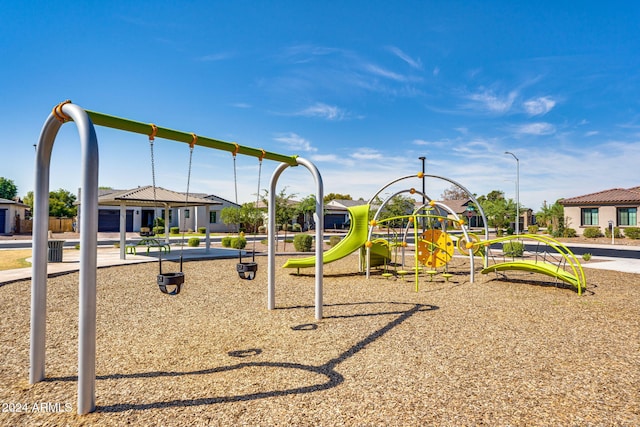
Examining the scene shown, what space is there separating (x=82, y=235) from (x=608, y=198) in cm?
3891

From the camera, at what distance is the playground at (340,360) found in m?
3.46

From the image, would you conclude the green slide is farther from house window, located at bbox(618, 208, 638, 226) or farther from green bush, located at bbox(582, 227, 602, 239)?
house window, located at bbox(618, 208, 638, 226)

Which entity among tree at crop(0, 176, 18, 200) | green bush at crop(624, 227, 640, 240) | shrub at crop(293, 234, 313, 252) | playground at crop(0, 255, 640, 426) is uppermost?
tree at crop(0, 176, 18, 200)

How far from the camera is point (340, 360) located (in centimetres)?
471

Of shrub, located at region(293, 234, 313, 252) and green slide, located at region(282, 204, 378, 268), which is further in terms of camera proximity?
shrub, located at region(293, 234, 313, 252)

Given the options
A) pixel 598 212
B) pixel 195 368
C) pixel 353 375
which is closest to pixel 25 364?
pixel 195 368

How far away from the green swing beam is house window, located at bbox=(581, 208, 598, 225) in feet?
114

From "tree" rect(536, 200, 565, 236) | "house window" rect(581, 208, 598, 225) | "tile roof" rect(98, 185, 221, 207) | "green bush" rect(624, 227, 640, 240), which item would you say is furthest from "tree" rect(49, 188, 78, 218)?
"green bush" rect(624, 227, 640, 240)

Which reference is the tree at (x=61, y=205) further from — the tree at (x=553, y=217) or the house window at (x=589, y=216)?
the house window at (x=589, y=216)

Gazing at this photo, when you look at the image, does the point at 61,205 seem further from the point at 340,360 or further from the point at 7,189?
the point at 340,360

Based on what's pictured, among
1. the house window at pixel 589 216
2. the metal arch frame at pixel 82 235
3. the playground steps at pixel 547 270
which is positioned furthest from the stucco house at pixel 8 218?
the house window at pixel 589 216

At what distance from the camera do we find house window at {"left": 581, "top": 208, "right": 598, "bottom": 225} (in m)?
32.5

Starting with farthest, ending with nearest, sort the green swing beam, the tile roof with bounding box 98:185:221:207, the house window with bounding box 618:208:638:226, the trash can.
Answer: the house window with bounding box 618:208:638:226
the tile roof with bounding box 98:185:221:207
the trash can
the green swing beam

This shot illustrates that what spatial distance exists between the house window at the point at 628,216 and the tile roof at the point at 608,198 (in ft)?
2.86
